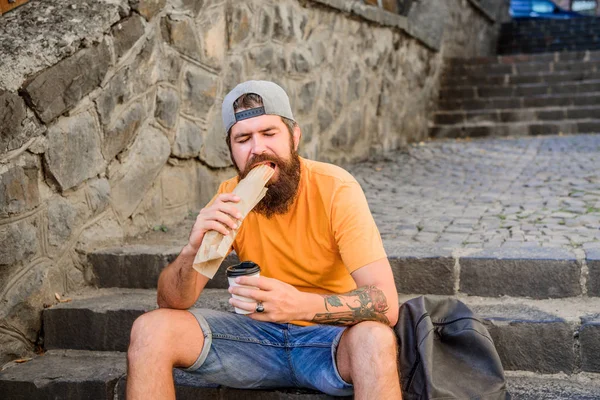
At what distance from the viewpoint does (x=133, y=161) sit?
378 centimetres

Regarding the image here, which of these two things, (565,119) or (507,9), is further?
(507,9)

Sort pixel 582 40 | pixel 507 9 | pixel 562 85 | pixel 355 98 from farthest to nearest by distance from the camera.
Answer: pixel 507 9 < pixel 582 40 < pixel 562 85 < pixel 355 98

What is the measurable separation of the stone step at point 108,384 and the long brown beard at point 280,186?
689 millimetres

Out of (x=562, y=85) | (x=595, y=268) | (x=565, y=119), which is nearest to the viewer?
(x=595, y=268)

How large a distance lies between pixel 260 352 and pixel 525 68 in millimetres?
9149

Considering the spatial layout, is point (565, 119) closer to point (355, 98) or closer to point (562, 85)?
point (562, 85)

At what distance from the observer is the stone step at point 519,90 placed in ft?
31.6

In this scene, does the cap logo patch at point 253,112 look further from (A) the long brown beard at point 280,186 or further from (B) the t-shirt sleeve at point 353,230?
(B) the t-shirt sleeve at point 353,230

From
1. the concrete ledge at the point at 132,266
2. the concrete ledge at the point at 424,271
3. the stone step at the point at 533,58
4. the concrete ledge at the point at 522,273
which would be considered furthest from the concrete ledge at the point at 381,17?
the concrete ledge at the point at 522,273

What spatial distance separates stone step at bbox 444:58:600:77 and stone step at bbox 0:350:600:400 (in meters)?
8.46

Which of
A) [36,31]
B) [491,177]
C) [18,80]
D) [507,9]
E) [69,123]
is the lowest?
[491,177]

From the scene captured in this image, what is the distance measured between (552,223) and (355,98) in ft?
10.6

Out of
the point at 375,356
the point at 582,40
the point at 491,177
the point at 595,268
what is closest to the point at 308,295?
the point at 375,356

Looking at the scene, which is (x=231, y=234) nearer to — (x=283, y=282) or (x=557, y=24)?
(x=283, y=282)
